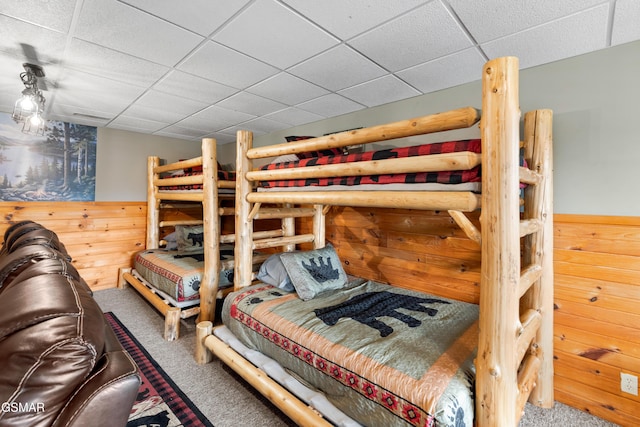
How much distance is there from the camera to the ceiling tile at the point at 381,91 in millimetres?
2230

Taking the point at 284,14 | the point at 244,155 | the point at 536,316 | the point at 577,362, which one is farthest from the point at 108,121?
the point at 577,362

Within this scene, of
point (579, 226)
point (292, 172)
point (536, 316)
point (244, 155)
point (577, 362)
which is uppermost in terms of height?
point (244, 155)

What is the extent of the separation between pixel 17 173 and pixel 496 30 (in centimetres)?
486

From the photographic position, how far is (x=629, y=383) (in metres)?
1.67

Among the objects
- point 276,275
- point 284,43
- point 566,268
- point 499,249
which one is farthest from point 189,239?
point 566,268

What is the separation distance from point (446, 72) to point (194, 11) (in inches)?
65.7

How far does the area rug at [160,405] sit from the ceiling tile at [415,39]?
2.48m

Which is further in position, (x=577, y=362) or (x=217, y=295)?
(x=217, y=295)

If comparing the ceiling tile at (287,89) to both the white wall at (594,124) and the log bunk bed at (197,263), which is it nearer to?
the log bunk bed at (197,263)

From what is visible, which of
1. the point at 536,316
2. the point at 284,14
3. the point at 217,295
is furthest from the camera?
the point at 217,295

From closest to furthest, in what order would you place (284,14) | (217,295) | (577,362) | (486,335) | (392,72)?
1. (486,335)
2. (284,14)
3. (577,362)
4. (392,72)
5. (217,295)

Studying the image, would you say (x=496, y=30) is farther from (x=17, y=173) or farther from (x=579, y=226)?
(x=17, y=173)

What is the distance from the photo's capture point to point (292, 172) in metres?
2.07

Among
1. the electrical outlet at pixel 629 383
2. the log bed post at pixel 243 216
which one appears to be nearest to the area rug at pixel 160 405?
the log bed post at pixel 243 216
